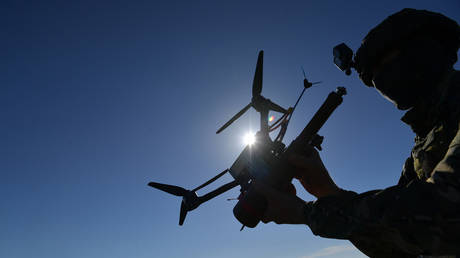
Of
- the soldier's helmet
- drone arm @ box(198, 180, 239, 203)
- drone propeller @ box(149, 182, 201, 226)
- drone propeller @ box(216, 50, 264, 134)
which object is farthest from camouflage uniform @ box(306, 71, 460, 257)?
drone propeller @ box(216, 50, 264, 134)

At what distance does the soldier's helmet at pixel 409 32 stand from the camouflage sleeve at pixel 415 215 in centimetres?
221

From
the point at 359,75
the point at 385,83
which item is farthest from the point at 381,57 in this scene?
the point at 359,75

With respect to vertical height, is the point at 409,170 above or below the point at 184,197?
below

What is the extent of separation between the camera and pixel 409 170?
3682mm

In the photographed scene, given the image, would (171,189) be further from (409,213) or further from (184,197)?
(409,213)

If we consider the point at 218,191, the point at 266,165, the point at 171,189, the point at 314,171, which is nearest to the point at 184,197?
the point at 171,189

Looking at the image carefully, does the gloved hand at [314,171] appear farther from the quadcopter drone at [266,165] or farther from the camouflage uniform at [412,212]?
the camouflage uniform at [412,212]

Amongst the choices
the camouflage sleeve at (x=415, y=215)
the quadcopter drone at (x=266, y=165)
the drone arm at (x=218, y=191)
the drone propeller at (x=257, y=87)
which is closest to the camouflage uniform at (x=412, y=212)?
the camouflage sleeve at (x=415, y=215)

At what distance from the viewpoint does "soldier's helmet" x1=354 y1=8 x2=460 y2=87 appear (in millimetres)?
3455

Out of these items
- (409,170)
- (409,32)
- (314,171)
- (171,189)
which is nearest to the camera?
(409,32)

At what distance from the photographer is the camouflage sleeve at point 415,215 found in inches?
67.5

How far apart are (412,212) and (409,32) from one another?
289 cm

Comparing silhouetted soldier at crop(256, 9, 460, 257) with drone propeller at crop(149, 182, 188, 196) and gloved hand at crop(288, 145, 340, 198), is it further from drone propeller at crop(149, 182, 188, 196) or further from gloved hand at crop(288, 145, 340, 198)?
drone propeller at crop(149, 182, 188, 196)

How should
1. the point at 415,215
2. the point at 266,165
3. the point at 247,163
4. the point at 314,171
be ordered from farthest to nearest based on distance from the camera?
the point at 247,163, the point at 266,165, the point at 314,171, the point at 415,215
